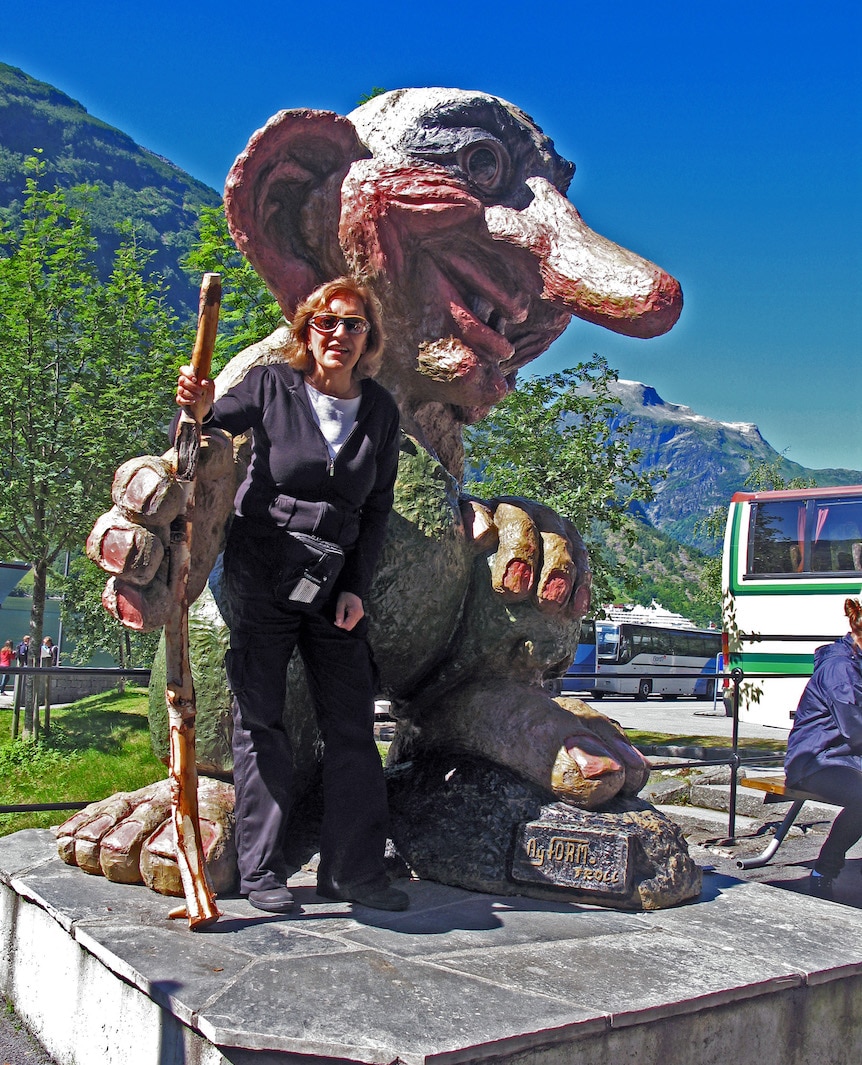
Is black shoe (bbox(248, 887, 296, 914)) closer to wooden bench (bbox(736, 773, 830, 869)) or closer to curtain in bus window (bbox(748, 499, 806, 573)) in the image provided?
wooden bench (bbox(736, 773, 830, 869))

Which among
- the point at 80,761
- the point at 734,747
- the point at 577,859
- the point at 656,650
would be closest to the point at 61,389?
the point at 80,761

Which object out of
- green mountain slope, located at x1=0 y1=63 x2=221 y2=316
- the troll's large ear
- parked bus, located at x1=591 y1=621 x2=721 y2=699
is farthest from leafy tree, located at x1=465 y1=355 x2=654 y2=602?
green mountain slope, located at x1=0 y1=63 x2=221 y2=316

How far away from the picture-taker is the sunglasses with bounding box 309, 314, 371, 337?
2.67 meters

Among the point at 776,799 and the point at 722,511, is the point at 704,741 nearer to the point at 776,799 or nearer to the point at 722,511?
the point at 776,799

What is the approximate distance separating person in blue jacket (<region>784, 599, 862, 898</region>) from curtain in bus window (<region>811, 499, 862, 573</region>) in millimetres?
8305

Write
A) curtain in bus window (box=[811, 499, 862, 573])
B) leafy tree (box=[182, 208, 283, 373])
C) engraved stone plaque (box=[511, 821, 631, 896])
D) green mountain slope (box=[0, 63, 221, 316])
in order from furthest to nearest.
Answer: green mountain slope (box=[0, 63, 221, 316]), curtain in bus window (box=[811, 499, 862, 573]), leafy tree (box=[182, 208, 283, 373]), engraved stone plaque (box=[511, 821, 631, 896])

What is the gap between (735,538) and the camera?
47.2 ft

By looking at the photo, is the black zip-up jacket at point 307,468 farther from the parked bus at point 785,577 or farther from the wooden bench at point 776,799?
the parked bus at point 785,577

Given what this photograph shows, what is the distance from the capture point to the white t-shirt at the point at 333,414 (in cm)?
269

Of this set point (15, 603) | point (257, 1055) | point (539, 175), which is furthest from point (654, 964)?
point (15, 603)

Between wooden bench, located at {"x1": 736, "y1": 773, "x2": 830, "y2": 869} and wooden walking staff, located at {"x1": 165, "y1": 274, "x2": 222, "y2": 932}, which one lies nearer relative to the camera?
wooden walking staff, located at {"x1": 165, "y1": 274, "x2": 222, "y2": 932}

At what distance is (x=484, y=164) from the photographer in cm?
300

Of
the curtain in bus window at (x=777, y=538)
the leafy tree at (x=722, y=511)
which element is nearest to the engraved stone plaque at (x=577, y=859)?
the curtain in bus window at (x=777, y=538)

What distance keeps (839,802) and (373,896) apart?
3.51 meters
